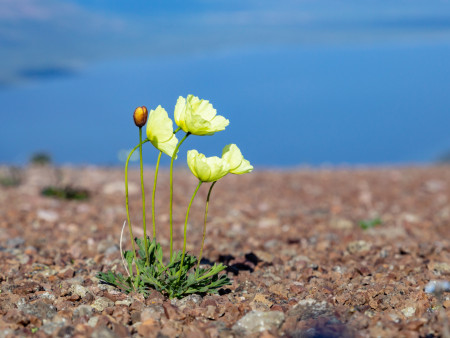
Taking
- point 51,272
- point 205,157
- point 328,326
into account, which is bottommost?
point 328,326

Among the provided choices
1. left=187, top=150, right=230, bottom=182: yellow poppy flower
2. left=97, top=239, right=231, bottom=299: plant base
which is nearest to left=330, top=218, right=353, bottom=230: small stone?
left=97, top=239, right=231, bottom=299: plant base

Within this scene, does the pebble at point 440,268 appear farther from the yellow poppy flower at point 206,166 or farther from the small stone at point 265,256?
the yellow poppy flower at point 206,166

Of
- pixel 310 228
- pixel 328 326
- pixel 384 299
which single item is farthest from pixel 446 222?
pixel 328 326

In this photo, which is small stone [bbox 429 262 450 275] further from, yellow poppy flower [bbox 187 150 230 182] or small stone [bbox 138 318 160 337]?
small stone [bbox 138 318 160 337]

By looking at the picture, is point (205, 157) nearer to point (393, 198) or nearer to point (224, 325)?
point (224, 325)

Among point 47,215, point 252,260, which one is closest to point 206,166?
point 252,260

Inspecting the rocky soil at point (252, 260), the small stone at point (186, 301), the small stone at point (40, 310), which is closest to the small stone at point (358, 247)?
the rocky soil at point (252, 260)
